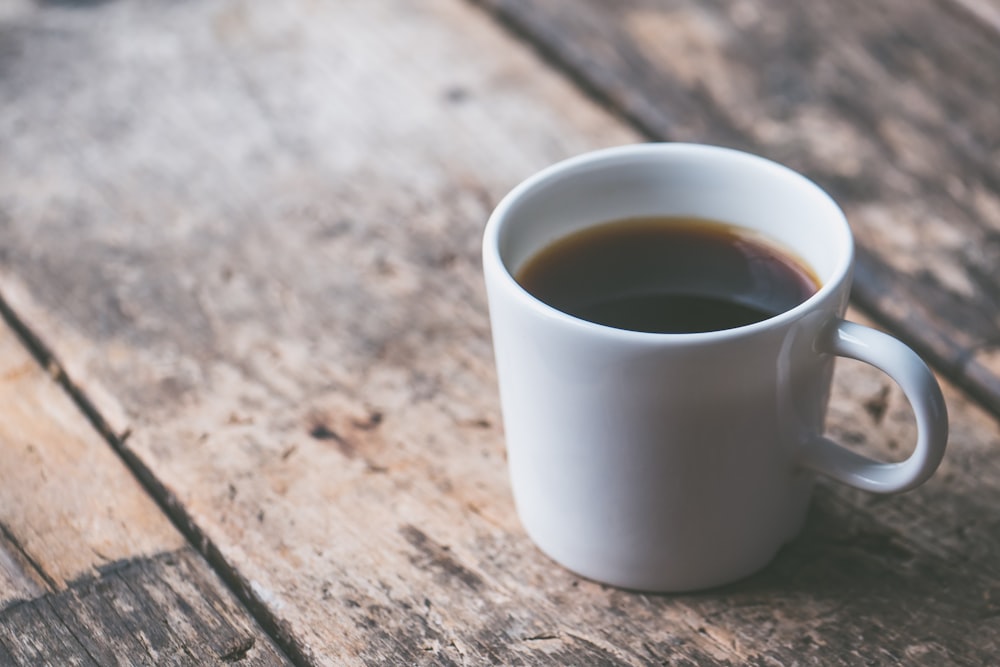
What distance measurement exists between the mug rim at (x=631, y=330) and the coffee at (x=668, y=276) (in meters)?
0.02

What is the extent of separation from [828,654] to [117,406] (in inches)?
17.1

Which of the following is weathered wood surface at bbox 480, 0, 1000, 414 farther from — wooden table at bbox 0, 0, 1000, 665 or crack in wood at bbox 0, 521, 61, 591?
crack in wood at bbox 0, 521, 61, 591

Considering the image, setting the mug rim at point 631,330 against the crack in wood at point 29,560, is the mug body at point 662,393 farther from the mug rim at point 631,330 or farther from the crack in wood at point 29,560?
the crack in wood at point 29,560

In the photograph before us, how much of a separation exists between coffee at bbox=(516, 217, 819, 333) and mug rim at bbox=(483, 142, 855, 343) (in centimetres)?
2

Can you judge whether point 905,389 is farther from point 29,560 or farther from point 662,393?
point 29,560

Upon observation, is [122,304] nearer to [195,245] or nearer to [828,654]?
[195,245]

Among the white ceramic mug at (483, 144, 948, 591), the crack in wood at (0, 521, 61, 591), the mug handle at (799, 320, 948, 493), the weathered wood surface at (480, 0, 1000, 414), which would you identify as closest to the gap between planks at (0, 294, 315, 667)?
the crack in wood at (0, 521, 61, 591)

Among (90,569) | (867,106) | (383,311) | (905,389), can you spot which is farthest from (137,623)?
(867,106)

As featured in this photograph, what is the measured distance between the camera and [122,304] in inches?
31.5

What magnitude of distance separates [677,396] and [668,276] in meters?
0.13

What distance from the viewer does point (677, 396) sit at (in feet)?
1.73

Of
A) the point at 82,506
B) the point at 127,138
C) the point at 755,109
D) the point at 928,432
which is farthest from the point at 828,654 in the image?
the point at 127,138

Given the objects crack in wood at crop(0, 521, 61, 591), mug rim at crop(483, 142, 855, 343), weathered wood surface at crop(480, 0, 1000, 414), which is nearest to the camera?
mug rim at crop(483, 142, 855, 343)

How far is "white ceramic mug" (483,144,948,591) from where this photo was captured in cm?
53
